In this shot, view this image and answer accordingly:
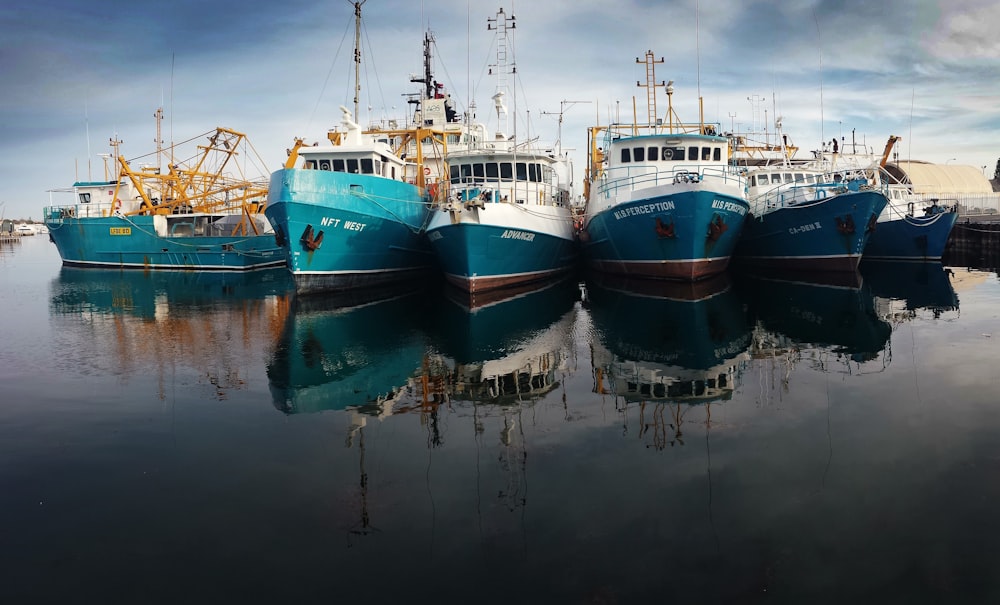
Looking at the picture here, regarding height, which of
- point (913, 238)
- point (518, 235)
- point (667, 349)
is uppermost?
point (518, 235)

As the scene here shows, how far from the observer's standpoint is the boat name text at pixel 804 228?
87.1 feet

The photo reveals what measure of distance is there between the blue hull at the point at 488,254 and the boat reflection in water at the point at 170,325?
254 inches

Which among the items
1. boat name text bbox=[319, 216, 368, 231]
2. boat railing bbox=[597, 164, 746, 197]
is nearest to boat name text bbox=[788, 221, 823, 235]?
boat railing bbox=[597, 164, 746, 197]

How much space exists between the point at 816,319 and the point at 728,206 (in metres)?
7.86

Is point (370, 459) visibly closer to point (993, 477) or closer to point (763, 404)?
point (763, 404)

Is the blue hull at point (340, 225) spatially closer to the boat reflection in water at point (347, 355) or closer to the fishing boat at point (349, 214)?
the fishing boat at point (349, 214)

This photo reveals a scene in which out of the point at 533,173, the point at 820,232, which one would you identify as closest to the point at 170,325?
the point at 533,173

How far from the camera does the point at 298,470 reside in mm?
7387

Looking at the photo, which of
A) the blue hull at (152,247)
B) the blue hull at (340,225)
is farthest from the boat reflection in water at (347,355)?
the blue hull at (152,247)

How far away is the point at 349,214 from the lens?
24469 mm

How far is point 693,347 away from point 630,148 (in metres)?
15.9

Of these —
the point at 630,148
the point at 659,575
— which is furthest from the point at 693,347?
the point at 630,148

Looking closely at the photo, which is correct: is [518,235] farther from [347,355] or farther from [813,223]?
[813,223]

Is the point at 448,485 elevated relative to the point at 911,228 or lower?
lower
